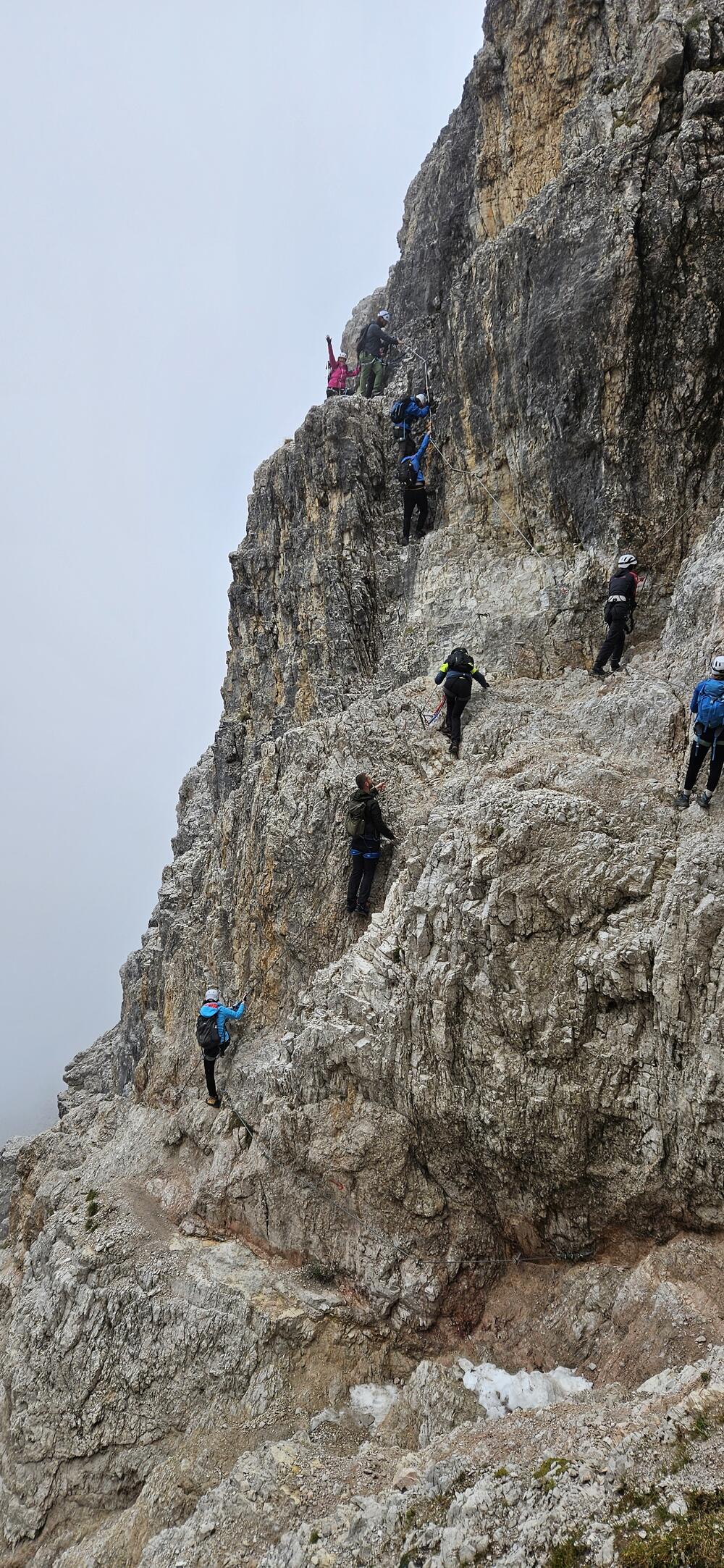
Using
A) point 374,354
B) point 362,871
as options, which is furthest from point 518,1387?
point 374,354

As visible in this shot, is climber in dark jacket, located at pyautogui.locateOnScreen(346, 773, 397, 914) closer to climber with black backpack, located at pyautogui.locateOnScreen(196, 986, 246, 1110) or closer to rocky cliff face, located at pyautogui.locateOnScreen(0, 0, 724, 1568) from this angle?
rocky cliff face, located at pyautogui.locateOnScreen(0, 0, 724, 1568)

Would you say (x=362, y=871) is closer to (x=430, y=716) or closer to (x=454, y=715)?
(x=454, y=715)

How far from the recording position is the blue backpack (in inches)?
501

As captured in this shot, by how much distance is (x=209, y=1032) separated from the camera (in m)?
20.9

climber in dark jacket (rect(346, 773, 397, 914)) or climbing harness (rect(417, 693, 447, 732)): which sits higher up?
climbing harness (rect(417, 693, 447, 732))

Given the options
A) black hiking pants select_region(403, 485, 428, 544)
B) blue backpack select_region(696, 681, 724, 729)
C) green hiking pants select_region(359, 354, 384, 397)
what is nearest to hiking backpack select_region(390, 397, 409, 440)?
black hiking pants select_region(403, 485, 428, 544)

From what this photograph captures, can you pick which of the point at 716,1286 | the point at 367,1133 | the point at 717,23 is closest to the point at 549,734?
the point at 367,1133

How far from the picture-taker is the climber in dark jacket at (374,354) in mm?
31984

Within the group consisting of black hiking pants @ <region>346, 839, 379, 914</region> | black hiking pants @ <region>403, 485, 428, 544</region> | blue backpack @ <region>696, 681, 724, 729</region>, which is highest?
black hiking pants @ <region>403, 485, 428, 544</region>

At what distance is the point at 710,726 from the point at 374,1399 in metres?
13.9

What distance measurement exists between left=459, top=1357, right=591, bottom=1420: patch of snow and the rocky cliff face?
0.93 ft

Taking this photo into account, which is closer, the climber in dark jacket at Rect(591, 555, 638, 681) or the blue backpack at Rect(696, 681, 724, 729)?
the blue backpack at Rect(696, 681, 724, 729)

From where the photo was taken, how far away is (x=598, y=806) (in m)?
14.3

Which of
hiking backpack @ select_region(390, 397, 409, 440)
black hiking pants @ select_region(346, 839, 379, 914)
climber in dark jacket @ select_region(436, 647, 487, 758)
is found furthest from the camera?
hiking backpack @ select_region(390, 397, 409, 440)
